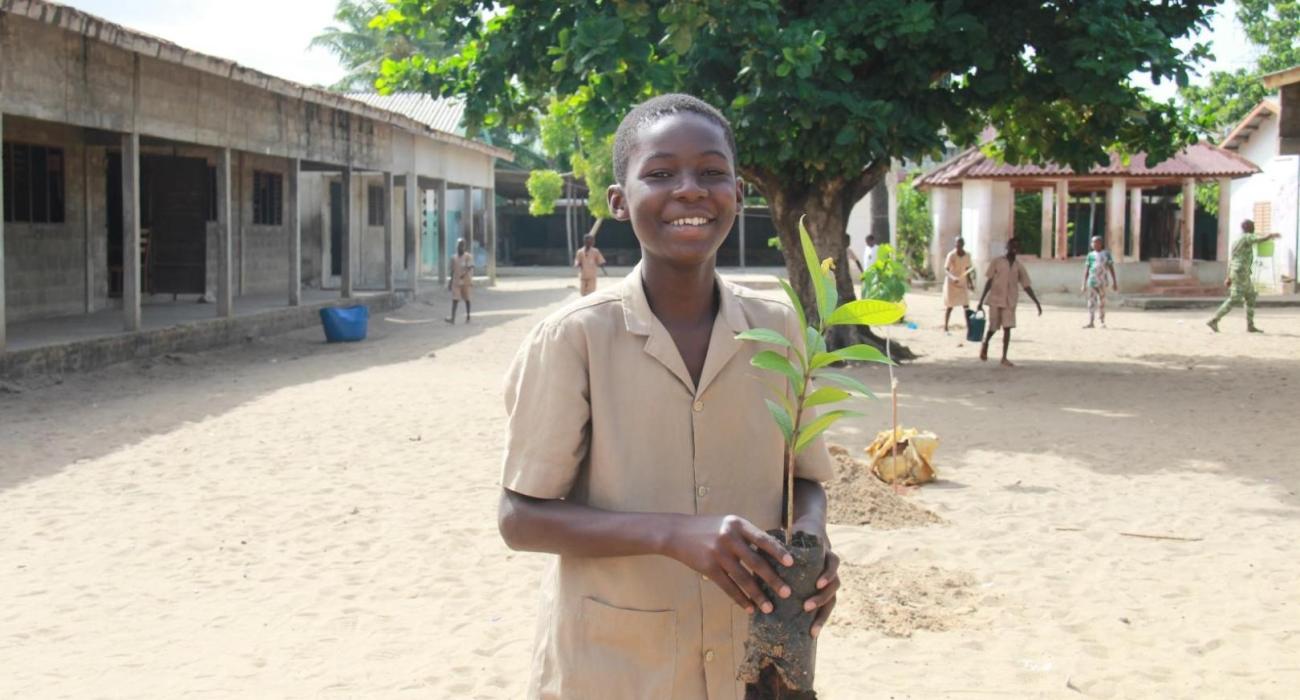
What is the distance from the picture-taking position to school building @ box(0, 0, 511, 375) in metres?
12.0

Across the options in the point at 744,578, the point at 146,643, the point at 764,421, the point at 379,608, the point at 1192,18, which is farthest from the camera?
the point at 1192,18

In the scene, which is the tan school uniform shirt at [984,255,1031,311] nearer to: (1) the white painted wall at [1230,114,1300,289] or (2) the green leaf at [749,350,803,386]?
(2) the green leaf at [749,350,803,386]

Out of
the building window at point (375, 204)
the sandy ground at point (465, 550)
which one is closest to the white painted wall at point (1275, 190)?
the sandy ground at point (465, 550)

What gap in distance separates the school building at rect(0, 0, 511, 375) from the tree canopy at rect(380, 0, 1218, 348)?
9.44ft

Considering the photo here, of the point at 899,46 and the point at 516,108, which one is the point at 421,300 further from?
the point at 899,46

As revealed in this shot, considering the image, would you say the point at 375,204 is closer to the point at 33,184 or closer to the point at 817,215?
the point at 33,184

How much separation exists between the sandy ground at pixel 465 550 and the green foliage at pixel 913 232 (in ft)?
68.1

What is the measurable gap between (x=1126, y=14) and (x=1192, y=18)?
93cm

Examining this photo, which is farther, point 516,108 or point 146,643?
point 516,108

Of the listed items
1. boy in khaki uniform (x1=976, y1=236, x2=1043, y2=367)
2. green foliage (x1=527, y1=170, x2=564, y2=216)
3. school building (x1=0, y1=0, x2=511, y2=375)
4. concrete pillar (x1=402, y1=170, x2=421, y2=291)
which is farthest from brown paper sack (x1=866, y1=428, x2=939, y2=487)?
green foliage (x1=527, y1=170, x2=564, y2=216)

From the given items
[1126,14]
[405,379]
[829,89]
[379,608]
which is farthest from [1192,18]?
[379,608]

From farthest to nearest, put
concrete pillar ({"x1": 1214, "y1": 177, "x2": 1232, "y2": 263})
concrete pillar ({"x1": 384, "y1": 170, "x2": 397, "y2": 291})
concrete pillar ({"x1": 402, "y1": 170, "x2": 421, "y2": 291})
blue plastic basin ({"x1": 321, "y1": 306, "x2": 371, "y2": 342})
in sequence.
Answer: concrete pillar ({"x1": 1214, "y1": 177, "x2": 1232, "y2": 263})
concrete pillar ({"x1": 402, "y1": 170, "x2": 421, "y2": 291})
concrete pillar ({"x1": 384, "y1": 170, "x2": 397, "y2": 291})
blue plastic basin ({"x1": 321, "y1": 306, "x2": 371, "y2": 342})

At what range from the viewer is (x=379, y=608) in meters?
5.49

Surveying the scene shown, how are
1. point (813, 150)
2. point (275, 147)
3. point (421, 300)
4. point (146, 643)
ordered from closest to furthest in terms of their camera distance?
point (146, 643) → point (813, 150) → point (275, 147) → point (421, 300)
